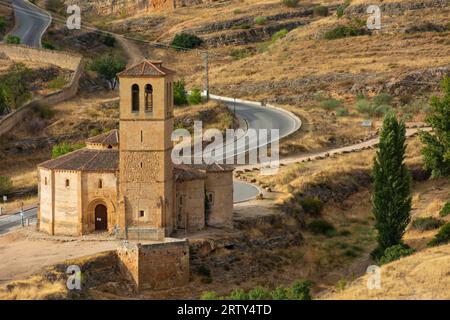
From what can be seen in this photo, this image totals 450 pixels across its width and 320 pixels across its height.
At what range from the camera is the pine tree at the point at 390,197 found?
54.0m

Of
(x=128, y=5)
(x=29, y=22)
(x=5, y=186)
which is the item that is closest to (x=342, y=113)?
(x=5, y=186)

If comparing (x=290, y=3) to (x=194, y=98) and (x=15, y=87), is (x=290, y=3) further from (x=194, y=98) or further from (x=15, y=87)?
→ (x=15, y=87)

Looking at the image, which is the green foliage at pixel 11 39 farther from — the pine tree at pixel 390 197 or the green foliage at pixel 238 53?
the pine tree at pixel 390 197

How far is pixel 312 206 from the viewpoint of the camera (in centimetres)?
6228

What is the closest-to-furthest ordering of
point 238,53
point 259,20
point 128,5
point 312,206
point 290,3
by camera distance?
1. point 312,206
2. point 238,53
3. point 259,20
4. point 290,3
5. point 128,5

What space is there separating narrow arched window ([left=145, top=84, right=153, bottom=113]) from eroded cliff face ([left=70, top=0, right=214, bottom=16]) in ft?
275

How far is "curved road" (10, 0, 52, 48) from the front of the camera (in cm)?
10563

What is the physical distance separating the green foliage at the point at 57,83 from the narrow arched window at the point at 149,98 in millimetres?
35282

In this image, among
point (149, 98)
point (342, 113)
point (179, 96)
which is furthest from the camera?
point (342, 113)

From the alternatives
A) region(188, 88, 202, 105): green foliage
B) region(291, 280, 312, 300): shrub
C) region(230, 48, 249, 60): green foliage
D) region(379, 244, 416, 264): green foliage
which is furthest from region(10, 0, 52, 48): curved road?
region(291, 280, 312, 300): shrub

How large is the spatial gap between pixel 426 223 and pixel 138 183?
16403 millimetres

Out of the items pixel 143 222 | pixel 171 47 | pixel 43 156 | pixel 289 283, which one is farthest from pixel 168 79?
pixel 171 47

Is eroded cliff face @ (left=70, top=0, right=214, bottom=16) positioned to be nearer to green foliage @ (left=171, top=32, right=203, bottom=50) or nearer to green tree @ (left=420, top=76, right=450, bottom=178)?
green foliage @ (left=171, top=32, right=203, bottom=50)
